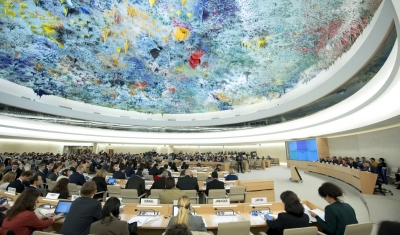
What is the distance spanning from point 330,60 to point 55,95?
52.7ft

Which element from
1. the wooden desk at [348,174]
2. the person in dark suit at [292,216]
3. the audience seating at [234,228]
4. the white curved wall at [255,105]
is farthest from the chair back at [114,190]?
the wooden desk at [348,174]

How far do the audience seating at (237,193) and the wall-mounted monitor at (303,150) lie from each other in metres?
11.6

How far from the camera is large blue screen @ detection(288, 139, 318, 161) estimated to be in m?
14.3

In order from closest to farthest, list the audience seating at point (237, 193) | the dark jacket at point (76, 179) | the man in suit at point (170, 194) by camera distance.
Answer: the man in suit at point (170, 194)
the audience seating at point (237, 193)
the dark jacket at point (76, 179)

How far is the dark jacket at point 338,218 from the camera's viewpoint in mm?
2393

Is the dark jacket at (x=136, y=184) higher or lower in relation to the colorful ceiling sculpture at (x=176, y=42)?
lower

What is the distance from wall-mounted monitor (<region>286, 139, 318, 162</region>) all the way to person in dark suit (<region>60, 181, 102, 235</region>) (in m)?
15.6

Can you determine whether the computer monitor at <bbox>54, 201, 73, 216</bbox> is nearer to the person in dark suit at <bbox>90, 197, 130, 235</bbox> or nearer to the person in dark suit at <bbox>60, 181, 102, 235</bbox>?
the person in dark suit at <bbox>60, 181, 102, 235</bbox>

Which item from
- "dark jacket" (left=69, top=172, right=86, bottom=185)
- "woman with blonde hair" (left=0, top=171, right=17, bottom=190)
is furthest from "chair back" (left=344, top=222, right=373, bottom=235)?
"woman with blonde hair" (left=0, top=171, right=17, bottom=190)

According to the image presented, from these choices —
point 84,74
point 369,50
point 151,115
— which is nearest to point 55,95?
point 84,74

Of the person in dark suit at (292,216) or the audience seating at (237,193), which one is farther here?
the audience seating at (237,193)

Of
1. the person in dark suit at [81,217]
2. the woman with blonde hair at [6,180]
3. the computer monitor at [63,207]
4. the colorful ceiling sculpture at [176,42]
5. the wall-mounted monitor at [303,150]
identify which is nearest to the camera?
the person in dark suit at [81,217]

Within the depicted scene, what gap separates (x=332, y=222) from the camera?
2453 mm

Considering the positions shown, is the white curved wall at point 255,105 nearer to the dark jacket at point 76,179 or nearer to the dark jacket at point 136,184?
the dark jacket at point 136,184
